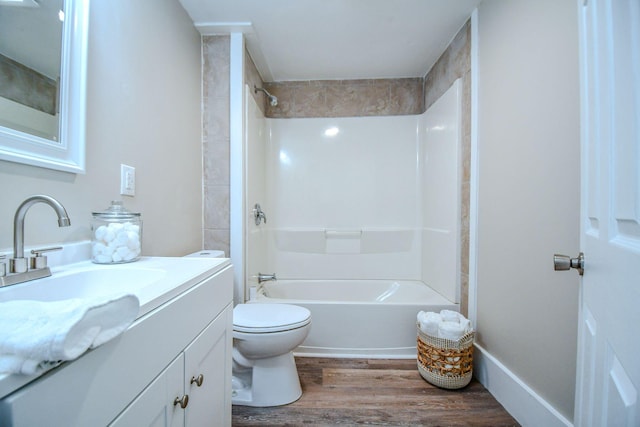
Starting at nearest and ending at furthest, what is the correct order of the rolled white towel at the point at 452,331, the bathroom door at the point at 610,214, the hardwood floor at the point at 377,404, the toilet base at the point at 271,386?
1. the bathroom door at the point at 610,214
2. the hardwood floor at the point at 377,404
3. the toilet base at the point at 271,386
4. the rolled white towel at the point at 452,331

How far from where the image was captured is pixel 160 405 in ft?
2.00

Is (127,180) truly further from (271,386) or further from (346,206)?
(346,206)

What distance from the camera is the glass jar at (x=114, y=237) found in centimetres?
96

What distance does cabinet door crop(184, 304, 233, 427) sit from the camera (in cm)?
76

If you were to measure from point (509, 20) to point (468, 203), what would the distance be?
971 mm

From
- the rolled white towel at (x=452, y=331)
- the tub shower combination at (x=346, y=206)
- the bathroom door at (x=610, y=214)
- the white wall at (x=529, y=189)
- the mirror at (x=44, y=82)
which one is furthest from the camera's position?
the tub shower combination at (x=346, y=206)

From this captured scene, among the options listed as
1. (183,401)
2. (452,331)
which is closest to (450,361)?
(452,331)

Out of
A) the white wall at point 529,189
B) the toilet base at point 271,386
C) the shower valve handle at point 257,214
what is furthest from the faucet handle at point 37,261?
the white wall at point 529,189

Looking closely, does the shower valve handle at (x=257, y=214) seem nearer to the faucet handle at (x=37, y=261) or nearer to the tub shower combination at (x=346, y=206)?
the tub shower combination at (x=346, y=206)

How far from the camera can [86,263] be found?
947 millimetres

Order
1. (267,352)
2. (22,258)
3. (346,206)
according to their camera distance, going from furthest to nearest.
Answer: (346,206) → (267,352) → (22,258)

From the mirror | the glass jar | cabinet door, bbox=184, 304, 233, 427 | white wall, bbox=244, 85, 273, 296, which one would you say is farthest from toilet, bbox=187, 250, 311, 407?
the mirror

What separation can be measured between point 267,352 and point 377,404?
0.64m

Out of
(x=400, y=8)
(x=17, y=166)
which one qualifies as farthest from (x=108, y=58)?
(x=400, y=8)
